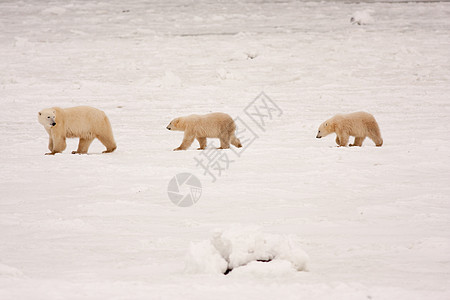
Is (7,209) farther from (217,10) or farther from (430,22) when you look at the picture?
(217,10)

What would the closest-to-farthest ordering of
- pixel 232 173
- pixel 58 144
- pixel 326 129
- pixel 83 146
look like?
pixel 232 173
pixel 58 144
pixel 83 146
pixel 326 129

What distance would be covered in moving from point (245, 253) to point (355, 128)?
201 inches

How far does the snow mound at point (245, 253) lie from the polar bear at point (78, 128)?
14.7 ft

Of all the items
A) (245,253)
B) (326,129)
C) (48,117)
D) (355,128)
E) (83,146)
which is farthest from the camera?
(326,129)

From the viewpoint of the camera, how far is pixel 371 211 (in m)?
5.12

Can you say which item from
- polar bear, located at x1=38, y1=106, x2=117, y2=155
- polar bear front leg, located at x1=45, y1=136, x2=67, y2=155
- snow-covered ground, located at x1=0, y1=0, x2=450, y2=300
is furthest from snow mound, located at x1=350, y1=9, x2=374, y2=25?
polar bear front leg, located at x1=45, y1=136, x2=67, y2=155

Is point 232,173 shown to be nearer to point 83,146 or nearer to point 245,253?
point 83,146

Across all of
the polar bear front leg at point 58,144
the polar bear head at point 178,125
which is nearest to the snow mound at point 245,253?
the polar bear front leg at point 58,144

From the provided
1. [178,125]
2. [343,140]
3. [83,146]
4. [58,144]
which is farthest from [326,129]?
[58,144]

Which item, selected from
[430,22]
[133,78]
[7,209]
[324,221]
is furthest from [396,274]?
[430,22]

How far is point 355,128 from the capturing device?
330 inches

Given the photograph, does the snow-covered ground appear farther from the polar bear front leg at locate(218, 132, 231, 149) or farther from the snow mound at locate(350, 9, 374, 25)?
the snow mound at locate(350, 9, 374, 25)

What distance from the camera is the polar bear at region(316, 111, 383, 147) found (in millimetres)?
8250

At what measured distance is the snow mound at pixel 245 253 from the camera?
354 cm
